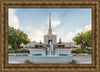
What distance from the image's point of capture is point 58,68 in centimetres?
366

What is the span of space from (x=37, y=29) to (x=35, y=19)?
3.98 ft

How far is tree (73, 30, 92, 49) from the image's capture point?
1093 cm

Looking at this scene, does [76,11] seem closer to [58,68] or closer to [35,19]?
[35,19]

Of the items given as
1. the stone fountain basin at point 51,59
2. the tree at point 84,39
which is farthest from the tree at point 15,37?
the tree at point 84,39

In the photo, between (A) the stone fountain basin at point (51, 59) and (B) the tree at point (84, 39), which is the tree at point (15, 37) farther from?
(B) the tree at point (84, 39)

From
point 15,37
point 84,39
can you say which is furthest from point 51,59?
point 84,39

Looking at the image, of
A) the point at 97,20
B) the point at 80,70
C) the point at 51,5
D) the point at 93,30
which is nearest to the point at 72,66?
the point at 80,70

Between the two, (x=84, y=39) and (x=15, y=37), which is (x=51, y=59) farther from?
(x=84, y=39)

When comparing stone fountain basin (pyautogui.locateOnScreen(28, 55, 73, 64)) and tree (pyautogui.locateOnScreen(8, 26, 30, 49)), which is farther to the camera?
tree (pyautogui.locateOnScreen(8, 26, 30, 49))

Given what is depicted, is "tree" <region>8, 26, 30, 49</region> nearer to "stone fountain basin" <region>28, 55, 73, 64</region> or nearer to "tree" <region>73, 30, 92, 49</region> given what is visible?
"stone fountain basin" <region>28, 55, 73, 64</region>

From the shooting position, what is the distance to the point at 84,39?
1132 cm

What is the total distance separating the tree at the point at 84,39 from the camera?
10.9 metres

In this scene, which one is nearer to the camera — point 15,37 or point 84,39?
point 15,37

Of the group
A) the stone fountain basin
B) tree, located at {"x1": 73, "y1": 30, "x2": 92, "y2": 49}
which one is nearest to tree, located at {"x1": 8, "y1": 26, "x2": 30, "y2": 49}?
the stone fountain basin
